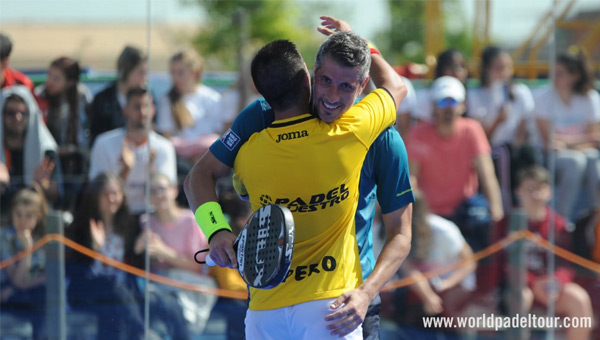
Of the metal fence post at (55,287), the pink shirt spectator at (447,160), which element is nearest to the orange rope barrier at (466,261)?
the pink shirt spectator at (447,160)

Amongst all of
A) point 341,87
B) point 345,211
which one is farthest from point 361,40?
point 345,211

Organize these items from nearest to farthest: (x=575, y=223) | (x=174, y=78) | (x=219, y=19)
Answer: (x=575, y=223) < (x=174, y=78) < (x=219, y=19)

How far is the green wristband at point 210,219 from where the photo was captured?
3055 mm

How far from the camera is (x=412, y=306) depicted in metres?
5.59

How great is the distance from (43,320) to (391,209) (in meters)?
2.67

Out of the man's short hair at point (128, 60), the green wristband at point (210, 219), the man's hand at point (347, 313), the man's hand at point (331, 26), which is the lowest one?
the man's hand at point (347, 313)

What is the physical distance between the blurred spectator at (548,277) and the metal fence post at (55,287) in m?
2.84

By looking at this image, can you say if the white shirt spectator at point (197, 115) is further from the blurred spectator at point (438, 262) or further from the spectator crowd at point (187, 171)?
the blurred spectator at point (438, 262)

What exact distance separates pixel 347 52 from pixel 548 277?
10.6 ft

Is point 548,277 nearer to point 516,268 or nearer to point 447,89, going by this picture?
point 516,268

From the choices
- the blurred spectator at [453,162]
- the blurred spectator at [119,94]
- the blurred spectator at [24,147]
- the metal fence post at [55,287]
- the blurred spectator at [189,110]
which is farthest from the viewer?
the blurred spectator at [189,110]

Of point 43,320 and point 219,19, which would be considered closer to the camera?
point 43,320

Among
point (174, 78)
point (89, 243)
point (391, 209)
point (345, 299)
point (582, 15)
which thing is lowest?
point (89, 243)

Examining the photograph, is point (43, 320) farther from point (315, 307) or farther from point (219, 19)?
point (219, 19)
